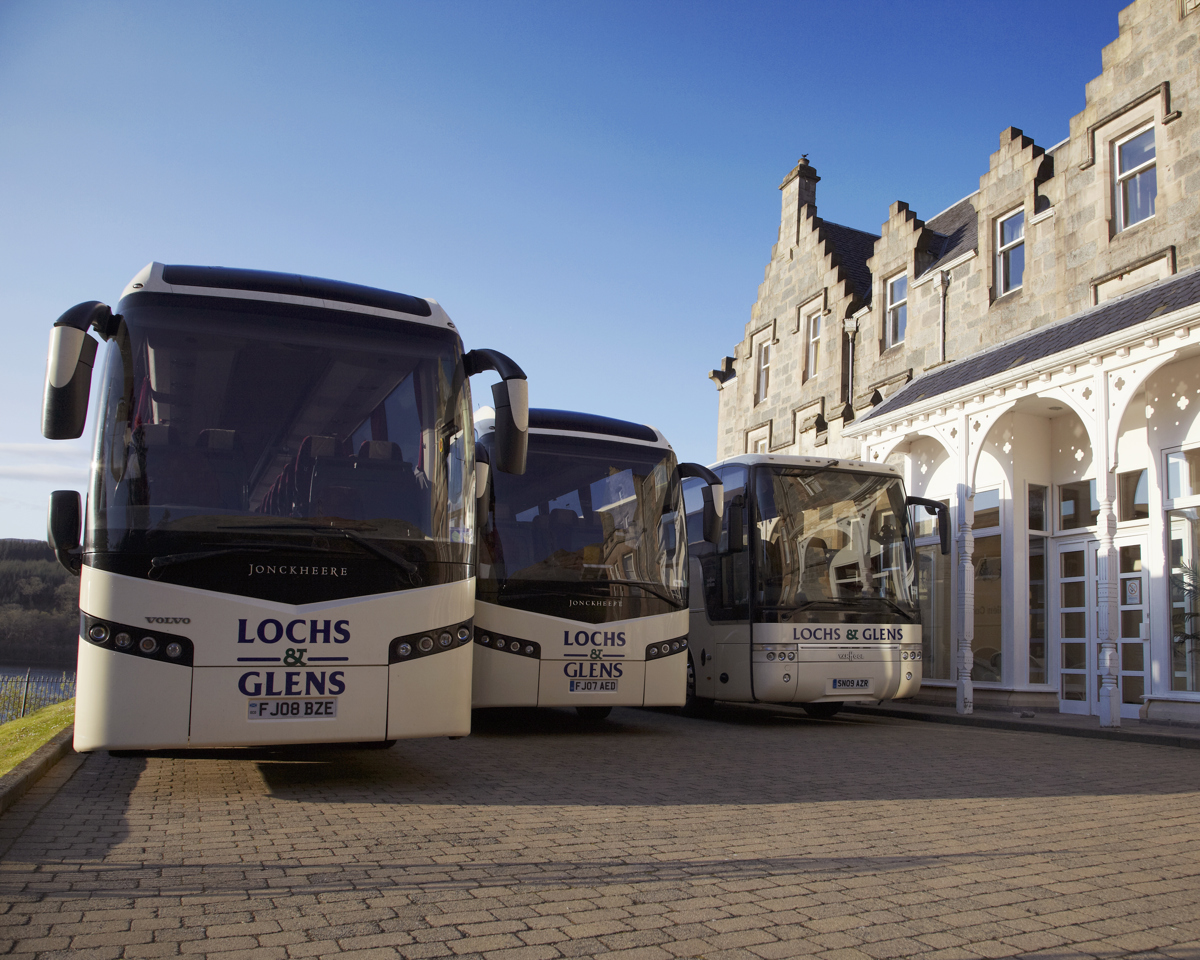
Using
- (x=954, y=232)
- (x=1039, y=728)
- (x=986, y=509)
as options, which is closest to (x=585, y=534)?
(x=1039, y=728)

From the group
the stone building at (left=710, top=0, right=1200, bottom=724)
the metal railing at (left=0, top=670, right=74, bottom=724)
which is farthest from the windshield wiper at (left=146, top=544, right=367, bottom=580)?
the metal railing at (left=0, top=670, right=74, bottom=724)

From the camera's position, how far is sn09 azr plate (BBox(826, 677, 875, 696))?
38.9ft

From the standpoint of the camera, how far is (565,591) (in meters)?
9.61

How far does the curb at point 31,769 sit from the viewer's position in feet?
18.6

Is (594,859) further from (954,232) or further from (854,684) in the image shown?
(954,232)

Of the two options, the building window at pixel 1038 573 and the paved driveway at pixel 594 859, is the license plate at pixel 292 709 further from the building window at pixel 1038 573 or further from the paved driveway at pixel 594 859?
the building window at pixel 1038 573

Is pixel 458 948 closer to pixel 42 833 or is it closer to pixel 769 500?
pixel 42 833

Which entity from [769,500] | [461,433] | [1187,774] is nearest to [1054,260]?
[769,500]

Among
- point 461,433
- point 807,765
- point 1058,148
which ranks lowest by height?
point 807,765

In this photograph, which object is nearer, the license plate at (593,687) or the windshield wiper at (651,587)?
the license plate at (593,687)

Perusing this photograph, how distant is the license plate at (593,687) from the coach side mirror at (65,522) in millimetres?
4719

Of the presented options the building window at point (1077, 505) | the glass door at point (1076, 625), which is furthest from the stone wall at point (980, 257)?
the glass door at point (1076, 625)

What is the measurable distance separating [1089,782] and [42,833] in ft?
22.5

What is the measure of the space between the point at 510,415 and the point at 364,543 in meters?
1.33
